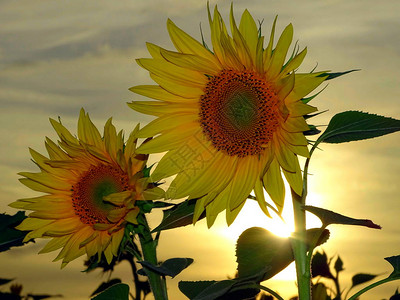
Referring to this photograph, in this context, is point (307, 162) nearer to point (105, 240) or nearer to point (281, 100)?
point (281, 100)

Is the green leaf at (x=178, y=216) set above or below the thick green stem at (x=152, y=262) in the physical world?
above

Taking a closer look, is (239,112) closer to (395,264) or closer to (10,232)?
(395,264)

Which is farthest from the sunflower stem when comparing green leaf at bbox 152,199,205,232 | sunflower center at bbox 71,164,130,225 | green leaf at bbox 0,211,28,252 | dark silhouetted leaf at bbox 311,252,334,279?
green leaf at bbox 0,211,28,252

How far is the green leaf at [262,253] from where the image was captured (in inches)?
87.0

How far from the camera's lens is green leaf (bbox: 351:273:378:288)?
9.99ft

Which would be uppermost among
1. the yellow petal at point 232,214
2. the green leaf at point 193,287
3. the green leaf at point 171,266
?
the yellow petal at point 232,214

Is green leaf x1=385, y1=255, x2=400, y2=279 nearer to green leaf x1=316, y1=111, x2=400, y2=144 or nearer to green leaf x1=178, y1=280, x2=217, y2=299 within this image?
green leaf x1=316, y1=111, x2=400, y2=144

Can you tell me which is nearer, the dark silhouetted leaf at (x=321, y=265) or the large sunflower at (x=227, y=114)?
the large sunflower at (x=227, y=114)

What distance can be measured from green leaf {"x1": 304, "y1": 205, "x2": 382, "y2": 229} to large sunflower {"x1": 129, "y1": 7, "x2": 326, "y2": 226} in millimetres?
115

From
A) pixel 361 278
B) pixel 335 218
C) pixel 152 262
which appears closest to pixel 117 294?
pixel 152 262

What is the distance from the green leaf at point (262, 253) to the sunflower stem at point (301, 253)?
0.47 feet

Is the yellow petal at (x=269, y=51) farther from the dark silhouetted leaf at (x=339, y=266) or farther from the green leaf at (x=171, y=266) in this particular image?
the dark silhouetted leaf at (x=339, y=266)

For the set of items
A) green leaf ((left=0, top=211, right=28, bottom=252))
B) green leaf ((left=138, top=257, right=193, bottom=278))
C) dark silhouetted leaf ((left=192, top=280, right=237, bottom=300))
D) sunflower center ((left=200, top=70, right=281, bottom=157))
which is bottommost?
dark silhouetted leaf ((left=192, top=280, right=237, bottom=300))

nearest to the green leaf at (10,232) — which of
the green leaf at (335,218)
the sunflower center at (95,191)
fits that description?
the sunflower center at (95,191)
